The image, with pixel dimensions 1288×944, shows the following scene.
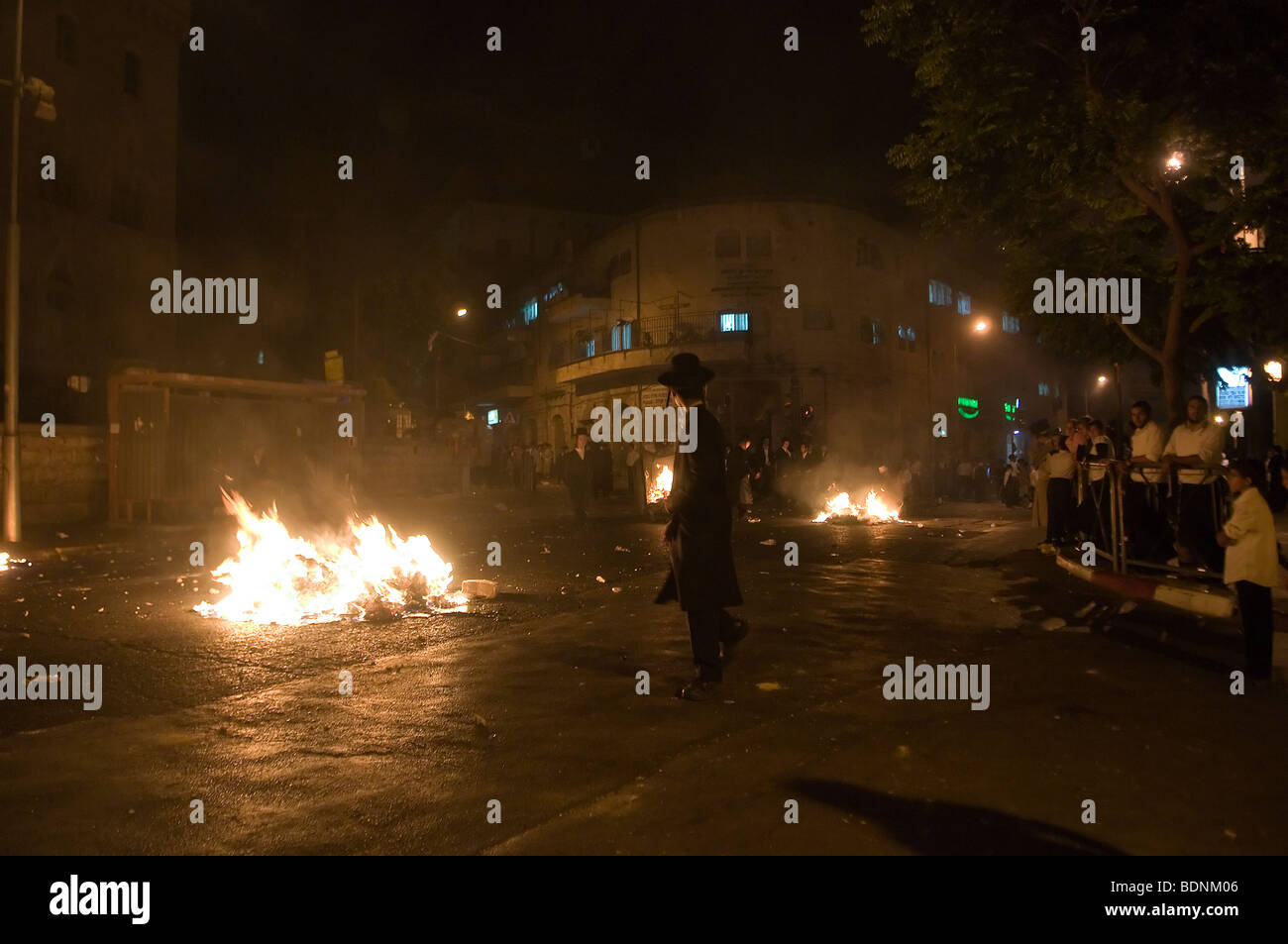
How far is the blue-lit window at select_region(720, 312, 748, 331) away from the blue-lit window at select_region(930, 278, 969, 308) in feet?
41.0

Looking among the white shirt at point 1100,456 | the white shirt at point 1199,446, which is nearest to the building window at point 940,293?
the white shirt at point 1100,456

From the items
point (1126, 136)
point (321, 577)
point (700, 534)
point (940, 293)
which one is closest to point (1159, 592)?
point (1126, 136)

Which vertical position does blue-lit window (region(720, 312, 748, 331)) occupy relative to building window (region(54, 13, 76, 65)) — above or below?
below

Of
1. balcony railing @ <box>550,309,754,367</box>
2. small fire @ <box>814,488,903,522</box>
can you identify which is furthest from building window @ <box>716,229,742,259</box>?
small fire @ <box>814,488,903,522</box>

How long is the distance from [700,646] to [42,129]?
1193 inches

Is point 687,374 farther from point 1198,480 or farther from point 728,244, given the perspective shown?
point 728,244

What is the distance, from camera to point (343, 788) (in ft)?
13.9

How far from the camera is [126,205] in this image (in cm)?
3017

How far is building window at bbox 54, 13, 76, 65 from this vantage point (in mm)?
27641

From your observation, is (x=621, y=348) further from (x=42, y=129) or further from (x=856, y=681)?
(x=856, y=681)

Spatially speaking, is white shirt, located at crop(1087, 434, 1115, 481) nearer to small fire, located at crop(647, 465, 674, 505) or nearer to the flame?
the flame

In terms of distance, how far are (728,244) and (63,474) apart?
2708 cm

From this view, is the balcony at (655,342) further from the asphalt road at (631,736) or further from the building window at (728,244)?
the asphalt road at (631,736)

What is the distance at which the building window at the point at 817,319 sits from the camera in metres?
38.3
